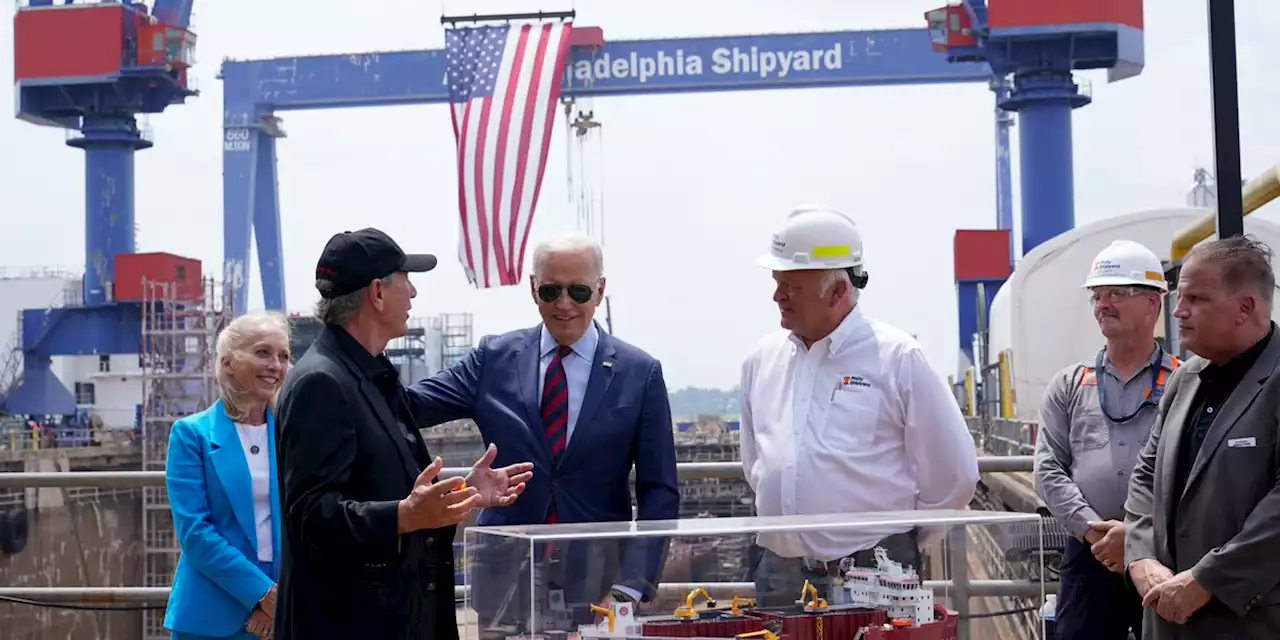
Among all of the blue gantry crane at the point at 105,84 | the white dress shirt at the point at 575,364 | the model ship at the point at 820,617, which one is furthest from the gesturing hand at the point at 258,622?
the blue gantry crane at the point at 105,84

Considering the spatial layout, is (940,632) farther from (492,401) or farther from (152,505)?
(152,505)

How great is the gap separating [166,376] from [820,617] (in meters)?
34.4

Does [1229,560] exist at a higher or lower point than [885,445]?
lower

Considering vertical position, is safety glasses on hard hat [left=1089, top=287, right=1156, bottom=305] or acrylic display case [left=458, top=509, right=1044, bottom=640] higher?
safety glasses on hard hat [left=1089, top=287, right=1156, bottom=305]

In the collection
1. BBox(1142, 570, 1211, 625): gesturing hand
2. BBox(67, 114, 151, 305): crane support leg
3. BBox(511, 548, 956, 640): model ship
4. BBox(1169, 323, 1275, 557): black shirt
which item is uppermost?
BBox(67, 114, 151, 305): crane support leg

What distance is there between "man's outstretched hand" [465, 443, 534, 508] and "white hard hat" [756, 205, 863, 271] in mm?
868

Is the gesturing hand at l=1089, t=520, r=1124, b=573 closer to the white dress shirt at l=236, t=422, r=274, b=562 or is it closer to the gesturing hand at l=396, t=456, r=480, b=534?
the gesturing hand at l=396, t=456, r=480, b=534

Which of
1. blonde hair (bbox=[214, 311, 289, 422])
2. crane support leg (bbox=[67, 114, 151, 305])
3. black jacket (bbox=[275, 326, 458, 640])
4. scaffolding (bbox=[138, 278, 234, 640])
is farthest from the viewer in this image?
scaffolding (bbox=[138, 278, 234, 640])

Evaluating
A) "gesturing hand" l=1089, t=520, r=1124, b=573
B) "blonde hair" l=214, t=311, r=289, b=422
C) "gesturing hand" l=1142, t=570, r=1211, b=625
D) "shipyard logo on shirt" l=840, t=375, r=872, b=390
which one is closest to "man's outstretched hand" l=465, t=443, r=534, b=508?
"shipyard logo on shirt" l=840, t=375, r=872, b=390

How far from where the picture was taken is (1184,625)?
11.1 ft

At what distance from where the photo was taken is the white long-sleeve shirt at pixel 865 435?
141 inches

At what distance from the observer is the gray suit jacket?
3217 millimetres

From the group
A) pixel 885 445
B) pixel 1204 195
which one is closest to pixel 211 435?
pixel 885 445

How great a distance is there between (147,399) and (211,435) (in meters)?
34.2
